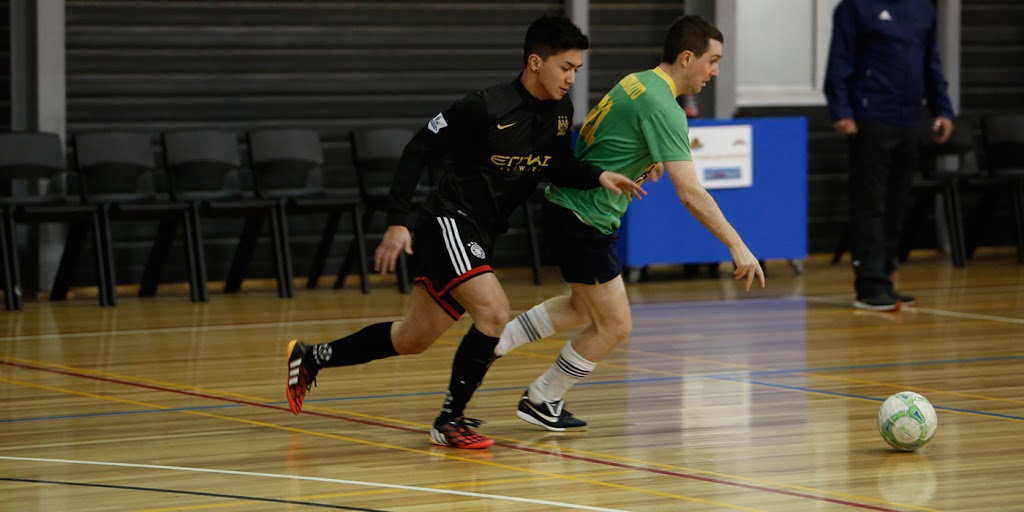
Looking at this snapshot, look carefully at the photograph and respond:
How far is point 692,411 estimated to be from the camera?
544 cm

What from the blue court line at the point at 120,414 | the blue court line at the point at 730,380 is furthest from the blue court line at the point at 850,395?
the blue court line at the point at 120,414

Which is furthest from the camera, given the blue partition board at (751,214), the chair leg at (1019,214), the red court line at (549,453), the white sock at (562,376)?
the chair leg at (1019,214)

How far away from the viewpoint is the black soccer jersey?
4.68m

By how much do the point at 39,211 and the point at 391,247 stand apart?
502 centimetres

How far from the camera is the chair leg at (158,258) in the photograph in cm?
965

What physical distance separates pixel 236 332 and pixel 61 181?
8.63 feet

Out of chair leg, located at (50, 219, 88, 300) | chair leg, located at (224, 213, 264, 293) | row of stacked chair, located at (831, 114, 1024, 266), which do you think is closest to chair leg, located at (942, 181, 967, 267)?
row of stacked chair, located at (831, 114, 1024, 266)

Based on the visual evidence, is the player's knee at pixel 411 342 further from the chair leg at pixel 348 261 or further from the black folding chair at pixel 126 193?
the chair leg at pixel 348 261

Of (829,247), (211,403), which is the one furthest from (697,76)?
(829,247)

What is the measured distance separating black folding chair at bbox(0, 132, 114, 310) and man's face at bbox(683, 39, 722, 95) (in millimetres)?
5130

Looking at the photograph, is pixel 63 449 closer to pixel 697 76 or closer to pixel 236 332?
pixel 697 76

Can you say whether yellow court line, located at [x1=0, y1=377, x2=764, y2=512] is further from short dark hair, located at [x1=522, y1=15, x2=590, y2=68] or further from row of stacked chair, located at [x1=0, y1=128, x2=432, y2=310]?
row of stacked chair, located at [x1=0, y1=128, x2=432, y2=310]

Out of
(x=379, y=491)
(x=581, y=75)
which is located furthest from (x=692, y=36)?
(x=581, y=75)

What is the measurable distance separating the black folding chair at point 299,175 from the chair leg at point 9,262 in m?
1.52
